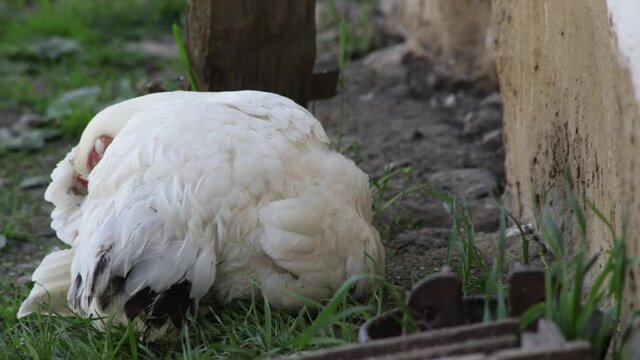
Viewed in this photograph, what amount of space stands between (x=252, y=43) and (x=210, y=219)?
1.06 meters

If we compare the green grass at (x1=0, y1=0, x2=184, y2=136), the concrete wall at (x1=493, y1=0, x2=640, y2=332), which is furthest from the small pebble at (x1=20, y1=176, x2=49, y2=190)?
the concrete wall at (x1=493, y1=0, x2=640, y2=332)

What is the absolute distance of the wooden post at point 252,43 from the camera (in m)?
3.62

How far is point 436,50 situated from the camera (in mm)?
5836

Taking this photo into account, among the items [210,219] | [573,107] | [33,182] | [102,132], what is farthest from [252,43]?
[33,182]

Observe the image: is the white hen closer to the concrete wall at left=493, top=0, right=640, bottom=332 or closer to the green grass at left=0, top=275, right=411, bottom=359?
the green grass at left=0, top=275, right=411, bottom=359

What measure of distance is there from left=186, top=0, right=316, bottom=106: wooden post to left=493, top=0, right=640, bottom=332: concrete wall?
0.67 meters

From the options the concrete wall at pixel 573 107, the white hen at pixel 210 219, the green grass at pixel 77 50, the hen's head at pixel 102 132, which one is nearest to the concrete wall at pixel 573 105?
the concrete wall at pixel 573 107

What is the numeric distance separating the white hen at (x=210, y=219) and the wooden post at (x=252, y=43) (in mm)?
581

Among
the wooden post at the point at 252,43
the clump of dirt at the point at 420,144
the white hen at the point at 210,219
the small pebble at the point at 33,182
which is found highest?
the wooden post at the point at 252,43

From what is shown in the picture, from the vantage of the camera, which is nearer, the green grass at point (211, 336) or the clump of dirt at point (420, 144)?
the green grass at point (211, 336)

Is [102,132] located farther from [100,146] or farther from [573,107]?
[573,107]

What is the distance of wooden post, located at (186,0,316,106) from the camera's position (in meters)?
3.62

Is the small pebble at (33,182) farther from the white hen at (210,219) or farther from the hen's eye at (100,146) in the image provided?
the white hen at (210,219)

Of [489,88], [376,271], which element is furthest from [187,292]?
[489,88]
